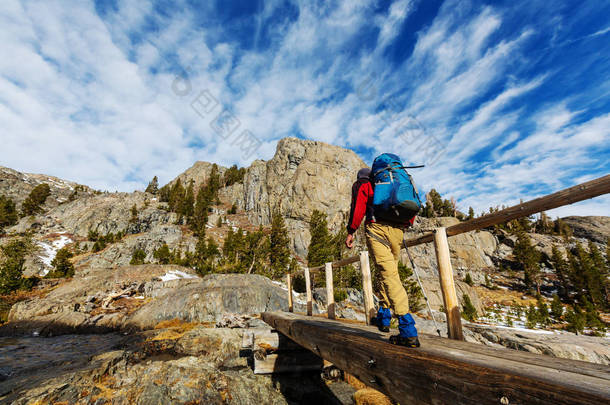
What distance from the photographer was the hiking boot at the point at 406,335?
7.68 ft

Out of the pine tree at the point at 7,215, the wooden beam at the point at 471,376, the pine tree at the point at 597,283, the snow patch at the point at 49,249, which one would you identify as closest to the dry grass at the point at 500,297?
the pine tree at the point at 597,283

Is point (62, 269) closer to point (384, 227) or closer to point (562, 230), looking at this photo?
point (384, 227)

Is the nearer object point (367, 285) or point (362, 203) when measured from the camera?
point (362, 203)

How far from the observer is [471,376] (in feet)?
4.84

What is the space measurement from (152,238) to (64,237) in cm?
2660

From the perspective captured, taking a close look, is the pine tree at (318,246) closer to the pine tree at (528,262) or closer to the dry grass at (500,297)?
the dry grass at (500,297)

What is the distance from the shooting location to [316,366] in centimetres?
659

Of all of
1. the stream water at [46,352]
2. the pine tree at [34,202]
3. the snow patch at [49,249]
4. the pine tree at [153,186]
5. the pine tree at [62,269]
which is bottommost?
the stream water at [46,352]

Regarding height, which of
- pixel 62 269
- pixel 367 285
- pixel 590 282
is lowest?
pixel 590 282

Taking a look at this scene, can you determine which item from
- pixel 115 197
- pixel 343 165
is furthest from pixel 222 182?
pixel 343 165

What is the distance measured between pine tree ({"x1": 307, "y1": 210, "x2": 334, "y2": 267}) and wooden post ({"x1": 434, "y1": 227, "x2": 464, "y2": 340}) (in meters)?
32.9

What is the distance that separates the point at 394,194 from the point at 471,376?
1774mm

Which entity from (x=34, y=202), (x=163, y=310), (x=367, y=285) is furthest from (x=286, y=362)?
(x=34, y=202)

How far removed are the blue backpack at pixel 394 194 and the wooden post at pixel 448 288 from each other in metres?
0.58
